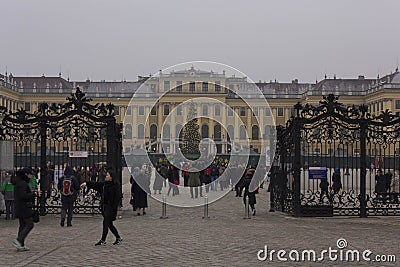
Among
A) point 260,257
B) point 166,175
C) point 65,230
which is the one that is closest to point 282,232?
point 260,257

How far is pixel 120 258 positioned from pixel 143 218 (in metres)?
8.42

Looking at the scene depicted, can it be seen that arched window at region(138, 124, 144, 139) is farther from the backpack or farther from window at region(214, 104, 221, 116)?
the backpack

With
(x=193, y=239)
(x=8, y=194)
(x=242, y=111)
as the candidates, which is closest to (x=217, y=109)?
(x=242, y=111)

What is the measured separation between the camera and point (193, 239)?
47.8ft

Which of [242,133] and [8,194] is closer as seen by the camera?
[8,194]

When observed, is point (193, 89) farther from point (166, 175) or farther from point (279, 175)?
point (279, 175)

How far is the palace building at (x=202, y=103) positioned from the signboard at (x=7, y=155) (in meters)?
64.7

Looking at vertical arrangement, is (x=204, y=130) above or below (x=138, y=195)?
above

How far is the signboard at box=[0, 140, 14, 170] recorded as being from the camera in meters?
19.1

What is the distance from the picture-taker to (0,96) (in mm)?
92750

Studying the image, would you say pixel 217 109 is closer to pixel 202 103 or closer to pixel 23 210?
pixel 202 103

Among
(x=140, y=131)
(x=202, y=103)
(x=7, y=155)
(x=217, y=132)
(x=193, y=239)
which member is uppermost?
(x=202, y=103)

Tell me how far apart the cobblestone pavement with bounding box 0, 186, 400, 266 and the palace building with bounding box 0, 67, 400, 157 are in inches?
2585

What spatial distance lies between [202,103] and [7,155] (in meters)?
86.2
